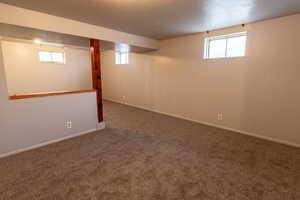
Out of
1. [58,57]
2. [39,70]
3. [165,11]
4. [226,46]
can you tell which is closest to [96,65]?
[165,11]

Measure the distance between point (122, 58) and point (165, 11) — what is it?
4075 millimetres

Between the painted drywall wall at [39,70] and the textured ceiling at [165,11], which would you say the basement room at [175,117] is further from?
→ the painted drywall wall at [39,70]

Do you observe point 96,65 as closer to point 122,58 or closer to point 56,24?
point 56,24

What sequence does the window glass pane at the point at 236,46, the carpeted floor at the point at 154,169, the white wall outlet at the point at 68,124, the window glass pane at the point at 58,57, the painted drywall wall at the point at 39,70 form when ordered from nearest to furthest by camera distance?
1. the carpeted floor at the point at 154,169
2. the white wall outlet at the point at 68,124
3. the window glass pane at the point at 236,46
4. the painted drywall wall at the point at 39,70
5. the window glass pane at the point at 58,57

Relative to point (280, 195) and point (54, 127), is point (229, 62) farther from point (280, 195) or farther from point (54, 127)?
point (54, 127)

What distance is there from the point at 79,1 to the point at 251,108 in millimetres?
3707

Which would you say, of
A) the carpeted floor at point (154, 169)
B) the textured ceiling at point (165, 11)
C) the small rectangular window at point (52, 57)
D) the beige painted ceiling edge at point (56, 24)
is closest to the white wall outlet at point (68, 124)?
the carpeted floor at point (154, 169)

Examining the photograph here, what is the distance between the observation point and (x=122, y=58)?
20.4 feet

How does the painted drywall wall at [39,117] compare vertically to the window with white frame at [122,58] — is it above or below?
below

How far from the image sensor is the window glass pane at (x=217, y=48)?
3480 millimetres

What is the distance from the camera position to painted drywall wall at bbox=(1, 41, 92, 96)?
188 inches

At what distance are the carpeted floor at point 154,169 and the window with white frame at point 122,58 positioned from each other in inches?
147

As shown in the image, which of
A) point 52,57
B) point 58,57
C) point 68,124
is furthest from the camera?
point 58,57

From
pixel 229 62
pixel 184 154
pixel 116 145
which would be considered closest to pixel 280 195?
pixel 184 154
